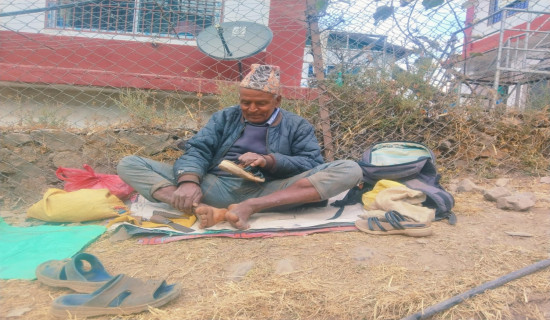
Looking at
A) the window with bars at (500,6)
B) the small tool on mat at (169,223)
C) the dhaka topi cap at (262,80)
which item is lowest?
the small tool on mat at (169,223)

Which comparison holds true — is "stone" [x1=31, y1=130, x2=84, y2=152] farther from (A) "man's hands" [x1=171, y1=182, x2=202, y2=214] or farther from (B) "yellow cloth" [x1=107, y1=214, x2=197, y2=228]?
(A) "man's hands" [x1=171, y1=182, x2=202, y2=214]

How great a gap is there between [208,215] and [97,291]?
0.92m

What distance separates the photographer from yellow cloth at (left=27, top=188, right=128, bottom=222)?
2.52 metres

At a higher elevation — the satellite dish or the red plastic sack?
the satellite dish

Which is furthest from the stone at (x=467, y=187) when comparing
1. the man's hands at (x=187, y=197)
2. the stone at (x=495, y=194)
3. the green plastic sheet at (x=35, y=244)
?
the green plastic sheet at (x=35, y=244)

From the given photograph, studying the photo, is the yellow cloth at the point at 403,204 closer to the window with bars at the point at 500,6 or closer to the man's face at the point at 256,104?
the man's face at the point at 256,104

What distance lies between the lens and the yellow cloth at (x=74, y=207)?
2516mm

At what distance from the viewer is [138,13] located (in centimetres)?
485

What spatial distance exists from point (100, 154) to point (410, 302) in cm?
303

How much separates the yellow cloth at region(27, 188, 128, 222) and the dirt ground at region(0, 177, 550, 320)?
0.39 meters

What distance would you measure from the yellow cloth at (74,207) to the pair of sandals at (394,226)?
5.48 ft

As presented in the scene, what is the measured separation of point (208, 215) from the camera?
222cm

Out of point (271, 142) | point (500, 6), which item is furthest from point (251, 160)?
point (500, 6)

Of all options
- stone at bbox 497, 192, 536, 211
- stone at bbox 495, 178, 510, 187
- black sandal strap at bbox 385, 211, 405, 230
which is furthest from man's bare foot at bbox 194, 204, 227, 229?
stone at bbox 495, 178, 510, 187
